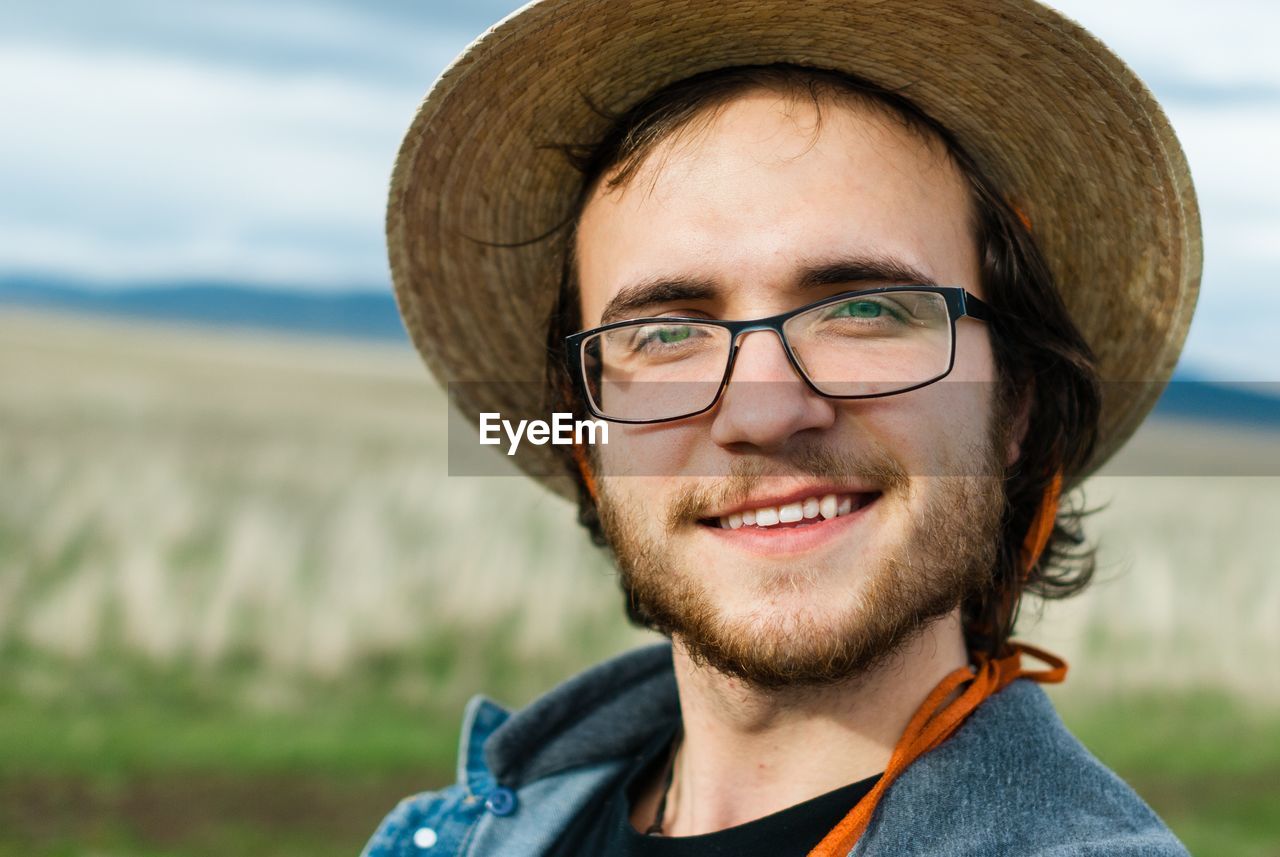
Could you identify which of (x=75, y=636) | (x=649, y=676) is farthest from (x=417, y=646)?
(x=649, y=676)

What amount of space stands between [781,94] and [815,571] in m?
1.02

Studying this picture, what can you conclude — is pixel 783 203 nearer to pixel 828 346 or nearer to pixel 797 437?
pixel 828 346

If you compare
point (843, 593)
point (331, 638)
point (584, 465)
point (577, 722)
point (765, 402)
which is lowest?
point (331, 638)

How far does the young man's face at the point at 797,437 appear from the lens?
2254mm

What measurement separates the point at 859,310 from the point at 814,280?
118 millimetres

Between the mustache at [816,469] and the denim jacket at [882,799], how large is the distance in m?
0.48

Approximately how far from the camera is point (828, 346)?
2330 mm

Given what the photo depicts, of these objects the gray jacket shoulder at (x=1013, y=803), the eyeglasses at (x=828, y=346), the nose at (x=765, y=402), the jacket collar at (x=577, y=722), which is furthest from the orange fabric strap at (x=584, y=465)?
the gray jacket shoulder at (x=1013, y=803)

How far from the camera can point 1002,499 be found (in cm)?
254

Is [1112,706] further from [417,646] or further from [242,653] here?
[242,653]

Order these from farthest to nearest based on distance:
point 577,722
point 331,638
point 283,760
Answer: point 331,638 < point 283,760 < point 577,722

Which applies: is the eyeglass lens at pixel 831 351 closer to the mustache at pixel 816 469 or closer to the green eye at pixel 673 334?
the green eye at pixel 673 334

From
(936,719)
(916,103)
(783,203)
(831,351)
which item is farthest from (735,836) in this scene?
(916,103)

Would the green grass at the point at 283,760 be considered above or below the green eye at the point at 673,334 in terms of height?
below
